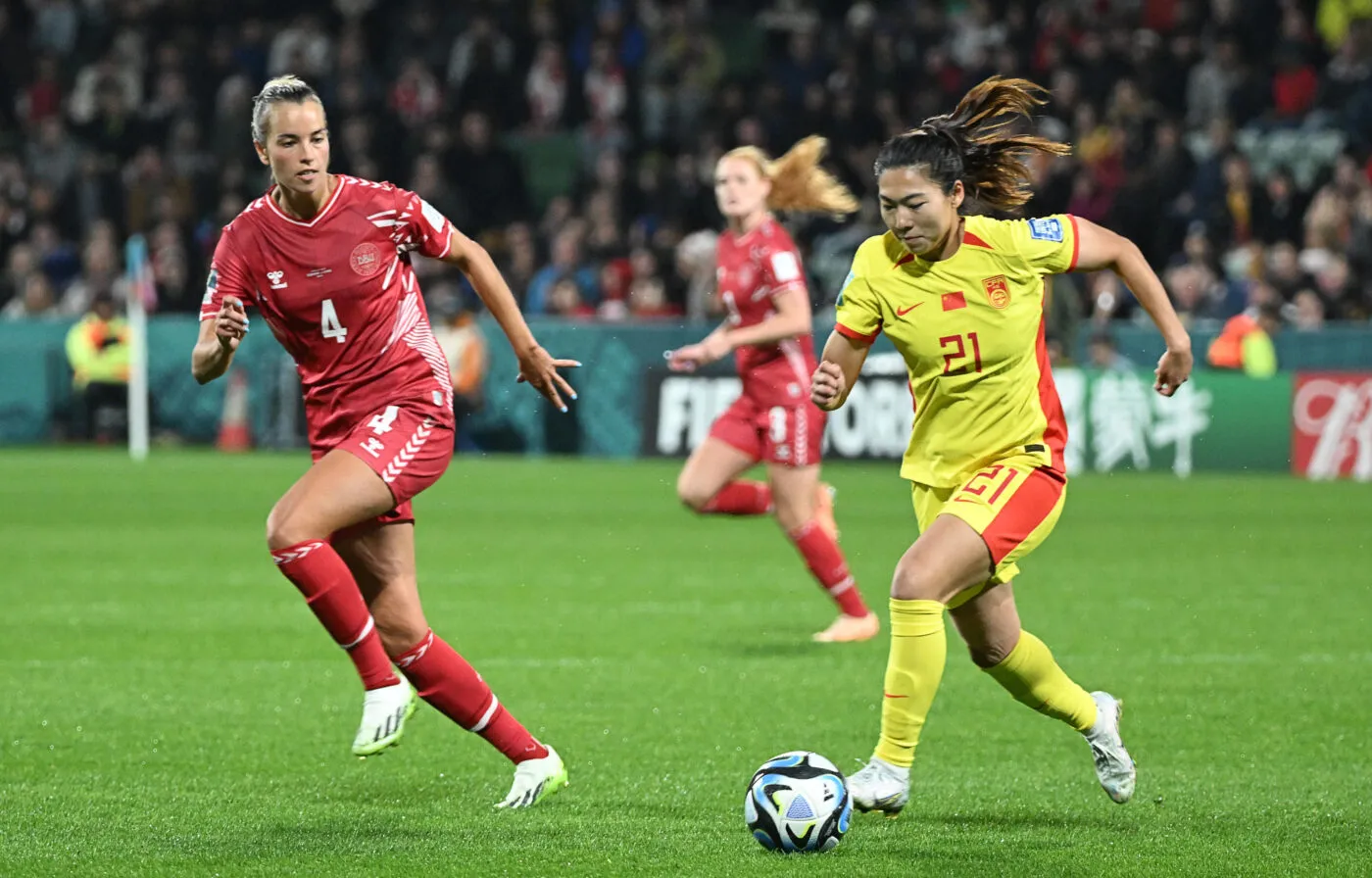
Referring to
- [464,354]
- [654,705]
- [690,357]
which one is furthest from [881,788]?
[464,354]

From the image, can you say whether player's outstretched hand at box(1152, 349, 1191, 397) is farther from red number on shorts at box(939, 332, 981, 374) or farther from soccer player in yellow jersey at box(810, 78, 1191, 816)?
red number on shorts at box(939, 332, 981, 374)

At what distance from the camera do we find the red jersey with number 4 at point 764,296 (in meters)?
9.38

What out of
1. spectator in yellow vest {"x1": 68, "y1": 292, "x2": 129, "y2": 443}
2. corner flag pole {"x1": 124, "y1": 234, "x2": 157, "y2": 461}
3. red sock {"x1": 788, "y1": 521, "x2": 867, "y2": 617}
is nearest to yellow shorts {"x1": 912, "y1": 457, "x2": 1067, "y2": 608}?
red sock {"x1": 788, "y1": 521, "x2": 867, "y2": 617}

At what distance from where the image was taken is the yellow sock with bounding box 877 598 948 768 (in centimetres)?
533

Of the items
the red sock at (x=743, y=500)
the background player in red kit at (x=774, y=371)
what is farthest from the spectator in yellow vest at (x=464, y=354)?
the background player in red kit at (x=774, y=371)

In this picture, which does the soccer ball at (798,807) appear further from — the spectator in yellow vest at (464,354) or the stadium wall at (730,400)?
the spectator in yellow vest at (464,354)

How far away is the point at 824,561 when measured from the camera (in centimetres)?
931

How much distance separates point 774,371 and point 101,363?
13800 millimetres

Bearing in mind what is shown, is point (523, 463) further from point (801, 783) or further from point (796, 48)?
point (801, 783)

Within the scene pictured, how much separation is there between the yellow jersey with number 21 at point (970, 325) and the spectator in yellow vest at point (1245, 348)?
13.2 m

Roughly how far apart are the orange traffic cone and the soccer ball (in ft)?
55.6

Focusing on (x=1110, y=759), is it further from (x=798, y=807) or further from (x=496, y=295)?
(x=496, y=295)

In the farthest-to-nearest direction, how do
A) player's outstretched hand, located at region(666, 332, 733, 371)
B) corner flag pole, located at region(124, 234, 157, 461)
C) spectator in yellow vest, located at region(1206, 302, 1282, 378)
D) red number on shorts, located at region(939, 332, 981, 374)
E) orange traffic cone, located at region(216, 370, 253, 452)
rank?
1. orange traffic cone, located at region(216, 370, 253, 452)
2. corner flag pole, located at region(124, 234, 157, 461)
3. spectator in yellow vest, located at region(1206, 302, 1282, 378)
4. player's outstretched hand, located at region(666, 332, 733, 371)
5. red number on shorts, located at region(939, 332, 981, 374)

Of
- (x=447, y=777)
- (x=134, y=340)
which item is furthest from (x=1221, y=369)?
(x=447, y=777)
